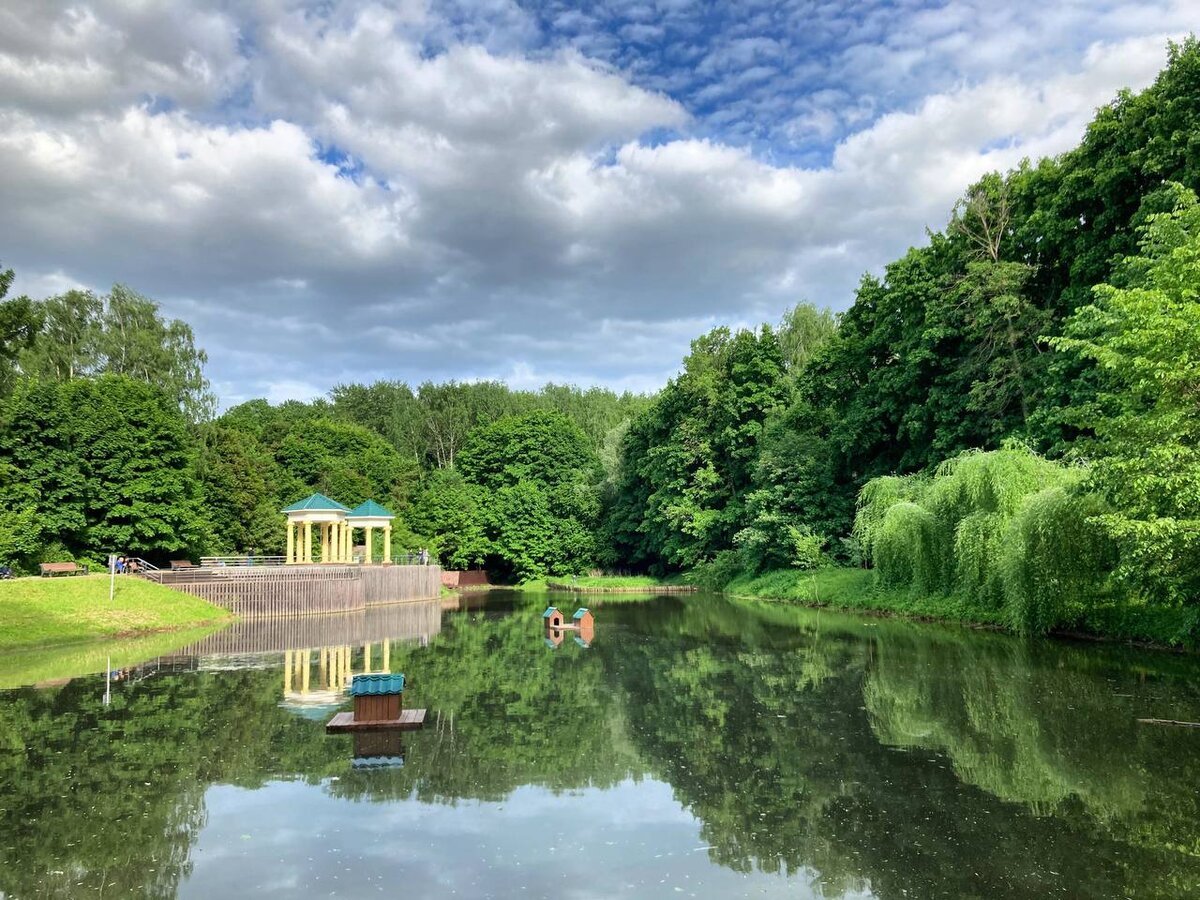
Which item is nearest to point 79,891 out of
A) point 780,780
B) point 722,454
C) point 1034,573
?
point 780,780

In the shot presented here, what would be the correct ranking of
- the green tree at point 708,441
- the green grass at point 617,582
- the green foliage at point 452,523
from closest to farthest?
1. the green tree at point 708,441
2. the green grass at point 617,582
3. the green foliage at point 452,523

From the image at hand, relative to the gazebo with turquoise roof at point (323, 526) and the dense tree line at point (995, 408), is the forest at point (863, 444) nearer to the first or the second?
the dense tree line at point (995, 408)

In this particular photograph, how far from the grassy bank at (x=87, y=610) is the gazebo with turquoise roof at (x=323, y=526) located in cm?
968

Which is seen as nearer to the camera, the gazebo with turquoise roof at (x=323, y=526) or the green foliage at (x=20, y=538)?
the green foliage at (x=20, y=538)

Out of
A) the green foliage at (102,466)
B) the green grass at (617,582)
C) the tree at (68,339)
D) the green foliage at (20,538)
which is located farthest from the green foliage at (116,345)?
the green grass at (617,582)

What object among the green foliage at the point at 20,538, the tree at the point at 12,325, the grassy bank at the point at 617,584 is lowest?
the grassy bank at the point at 617,584

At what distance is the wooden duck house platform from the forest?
47.0ft

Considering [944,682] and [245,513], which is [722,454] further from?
[944,682]

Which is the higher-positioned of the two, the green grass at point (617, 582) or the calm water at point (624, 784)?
the calm water at point (624, 784)

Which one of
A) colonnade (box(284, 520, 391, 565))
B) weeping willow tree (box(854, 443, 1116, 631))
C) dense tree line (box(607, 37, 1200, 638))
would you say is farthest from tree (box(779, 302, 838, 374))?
colonnade (box(284, 520, 391, 565))

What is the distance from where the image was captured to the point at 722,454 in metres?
59.0

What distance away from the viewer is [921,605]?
1275 inches

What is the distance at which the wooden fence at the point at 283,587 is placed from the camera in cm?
3519

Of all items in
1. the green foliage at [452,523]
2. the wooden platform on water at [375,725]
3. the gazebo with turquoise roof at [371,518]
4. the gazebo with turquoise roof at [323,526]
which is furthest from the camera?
the green foliage at [452,523]
